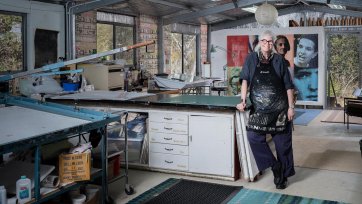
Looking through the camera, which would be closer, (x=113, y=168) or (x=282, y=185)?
(x=282, y=185)

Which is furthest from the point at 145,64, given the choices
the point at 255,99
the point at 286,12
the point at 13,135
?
the point at 13,135

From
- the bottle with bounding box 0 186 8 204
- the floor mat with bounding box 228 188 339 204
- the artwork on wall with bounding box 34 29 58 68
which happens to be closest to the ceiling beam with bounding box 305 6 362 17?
the artwork on wall with bounding box 34 29 58 68

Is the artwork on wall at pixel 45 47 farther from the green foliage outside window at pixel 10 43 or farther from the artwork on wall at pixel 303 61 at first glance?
the artwork on wall at pixel 303 61

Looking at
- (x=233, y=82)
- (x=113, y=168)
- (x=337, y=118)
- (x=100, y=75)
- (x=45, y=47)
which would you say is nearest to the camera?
(x=113, y=168)

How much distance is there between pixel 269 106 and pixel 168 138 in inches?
53.2

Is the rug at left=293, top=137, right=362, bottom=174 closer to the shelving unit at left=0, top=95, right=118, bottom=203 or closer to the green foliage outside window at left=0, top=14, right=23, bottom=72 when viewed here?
the shelving unit at left=0, top=95, right=118, bottom=203

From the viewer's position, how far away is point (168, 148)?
5391 millimetres

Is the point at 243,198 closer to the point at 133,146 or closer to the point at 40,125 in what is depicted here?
the point at 133,146

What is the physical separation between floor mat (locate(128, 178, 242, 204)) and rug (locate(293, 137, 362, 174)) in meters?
1.53

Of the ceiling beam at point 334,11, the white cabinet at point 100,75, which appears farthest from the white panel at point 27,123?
the ceiling beam at point 334,11

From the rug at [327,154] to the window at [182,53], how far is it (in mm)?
6028

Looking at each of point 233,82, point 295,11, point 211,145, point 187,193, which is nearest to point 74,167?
point 187,193

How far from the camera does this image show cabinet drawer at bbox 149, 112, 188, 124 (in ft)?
17.3

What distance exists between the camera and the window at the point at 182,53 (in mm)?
13062
